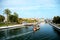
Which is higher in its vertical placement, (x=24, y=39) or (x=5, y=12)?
(x=5, y=12)

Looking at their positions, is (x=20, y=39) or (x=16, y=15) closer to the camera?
(x=20, y=39)

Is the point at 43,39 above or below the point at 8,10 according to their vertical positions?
below

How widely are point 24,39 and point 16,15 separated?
6383 cm

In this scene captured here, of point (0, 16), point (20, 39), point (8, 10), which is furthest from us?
point (0, 16)

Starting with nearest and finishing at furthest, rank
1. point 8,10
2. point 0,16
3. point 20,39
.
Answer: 1. point 20,39
2. point 8,10
3. point 0,16

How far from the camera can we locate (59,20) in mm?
82062

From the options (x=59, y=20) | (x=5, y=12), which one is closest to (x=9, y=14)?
(x=5, y=12)

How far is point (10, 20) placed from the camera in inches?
3509

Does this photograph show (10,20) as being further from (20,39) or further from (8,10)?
(20,39)

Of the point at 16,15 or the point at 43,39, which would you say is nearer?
the point at 43,39

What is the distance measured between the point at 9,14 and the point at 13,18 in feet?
18.8

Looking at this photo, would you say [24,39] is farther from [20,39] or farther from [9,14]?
[9,14]

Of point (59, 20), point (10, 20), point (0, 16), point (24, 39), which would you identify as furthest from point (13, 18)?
point (24, 39)

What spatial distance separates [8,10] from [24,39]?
54576 mm
